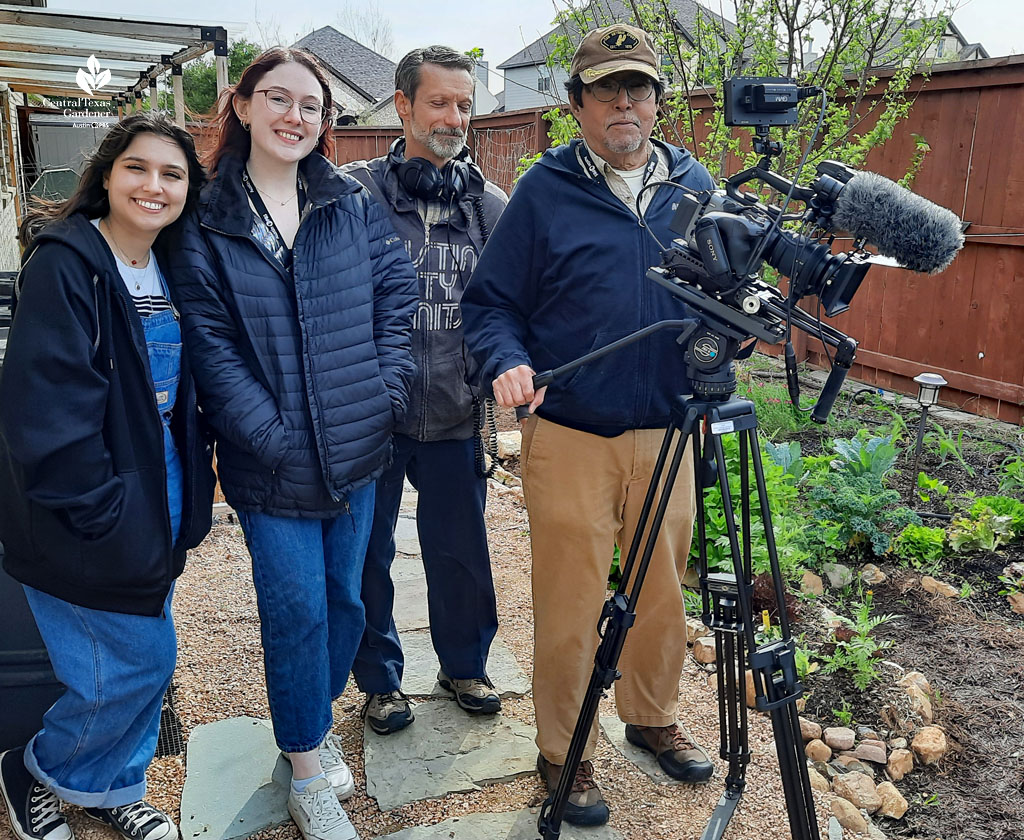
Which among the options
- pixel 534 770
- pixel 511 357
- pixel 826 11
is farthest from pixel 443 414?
pixel 826 11

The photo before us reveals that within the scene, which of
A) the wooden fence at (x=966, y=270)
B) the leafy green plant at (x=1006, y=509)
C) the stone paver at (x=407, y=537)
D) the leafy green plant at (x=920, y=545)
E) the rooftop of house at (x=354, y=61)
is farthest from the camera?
the rooftop of house at (x=354, y=61)

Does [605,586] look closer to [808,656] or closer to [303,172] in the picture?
A: [808,656]

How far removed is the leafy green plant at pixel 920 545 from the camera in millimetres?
3932

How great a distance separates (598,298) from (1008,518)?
9.41 feet

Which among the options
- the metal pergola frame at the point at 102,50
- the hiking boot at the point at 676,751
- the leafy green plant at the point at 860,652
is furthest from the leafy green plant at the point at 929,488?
the metal pergola frame at the point at 102,50

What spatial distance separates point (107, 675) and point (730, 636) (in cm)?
159

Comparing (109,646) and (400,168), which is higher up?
(400,168)

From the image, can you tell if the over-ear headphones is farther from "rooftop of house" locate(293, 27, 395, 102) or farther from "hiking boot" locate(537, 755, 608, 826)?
"rooftop of house" locate(293, 27, 395, 102)

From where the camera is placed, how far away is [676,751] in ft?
8.77

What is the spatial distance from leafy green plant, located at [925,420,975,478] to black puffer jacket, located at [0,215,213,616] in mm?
4284

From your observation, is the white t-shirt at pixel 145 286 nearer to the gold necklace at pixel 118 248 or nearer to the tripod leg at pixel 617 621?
the gold necklace at pixel 118 248

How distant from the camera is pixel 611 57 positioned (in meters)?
2.35

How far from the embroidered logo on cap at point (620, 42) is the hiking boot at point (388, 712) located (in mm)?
2158

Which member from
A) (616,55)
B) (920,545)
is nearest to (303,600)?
(616,55)
